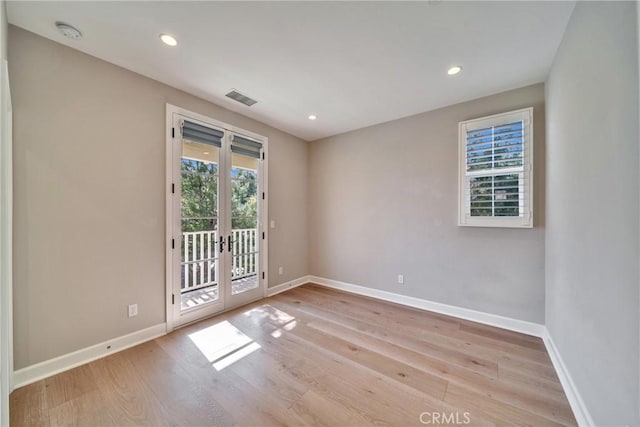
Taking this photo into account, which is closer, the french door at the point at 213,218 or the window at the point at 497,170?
the window at the point at 497,170

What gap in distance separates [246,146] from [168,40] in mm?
1647

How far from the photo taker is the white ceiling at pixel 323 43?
1.69 m

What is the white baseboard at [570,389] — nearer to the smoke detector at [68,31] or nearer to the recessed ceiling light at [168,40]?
the recessed ceiling light at [168,40]

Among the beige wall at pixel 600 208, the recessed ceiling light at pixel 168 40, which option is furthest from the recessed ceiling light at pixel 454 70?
the recessed ceiling light at pixel 168 40

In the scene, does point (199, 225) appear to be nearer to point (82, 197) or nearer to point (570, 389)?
point (82, 197)

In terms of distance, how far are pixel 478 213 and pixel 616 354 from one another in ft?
6.59

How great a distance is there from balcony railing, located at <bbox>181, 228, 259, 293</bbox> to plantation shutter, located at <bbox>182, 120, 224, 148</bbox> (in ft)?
3.88

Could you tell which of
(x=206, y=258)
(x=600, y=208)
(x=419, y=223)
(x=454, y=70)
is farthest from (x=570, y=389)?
(x=206, y=258)

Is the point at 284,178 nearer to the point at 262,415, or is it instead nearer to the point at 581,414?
the point at 262,415

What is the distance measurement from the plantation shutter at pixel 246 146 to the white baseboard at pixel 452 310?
266 cm

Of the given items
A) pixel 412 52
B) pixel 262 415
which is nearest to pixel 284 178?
pixel 412 52

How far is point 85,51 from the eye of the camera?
213 cm

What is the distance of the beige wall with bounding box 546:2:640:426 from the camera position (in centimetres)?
103

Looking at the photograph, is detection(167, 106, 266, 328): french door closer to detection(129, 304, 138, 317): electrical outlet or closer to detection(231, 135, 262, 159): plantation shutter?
detection(231, 135, 262, 159): plantation shutter
